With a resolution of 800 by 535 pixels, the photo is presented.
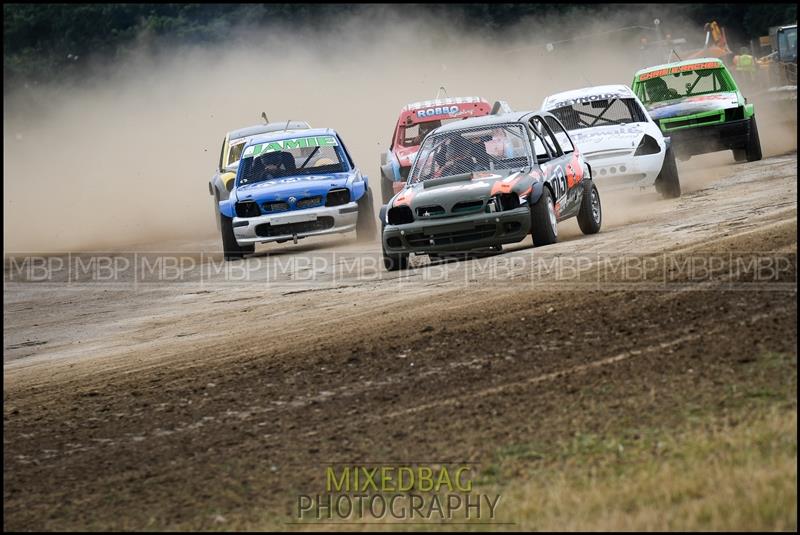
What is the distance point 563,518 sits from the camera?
535cm

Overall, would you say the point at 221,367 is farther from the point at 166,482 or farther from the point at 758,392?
the point at 758,392

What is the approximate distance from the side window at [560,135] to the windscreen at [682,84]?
20.3 ft

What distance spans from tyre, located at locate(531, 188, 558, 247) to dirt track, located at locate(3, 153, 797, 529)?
0.25 metres

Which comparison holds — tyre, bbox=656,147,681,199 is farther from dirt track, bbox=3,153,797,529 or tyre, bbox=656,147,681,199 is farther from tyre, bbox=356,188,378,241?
tyre, bbox=356,188,378,241

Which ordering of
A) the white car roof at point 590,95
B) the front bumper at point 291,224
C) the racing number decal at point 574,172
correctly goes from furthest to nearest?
1. the white car roof at point 590,95
2. the front bumper at point 291,224
3. the racing number decal at point 574,172

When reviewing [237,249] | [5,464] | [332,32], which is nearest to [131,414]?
[5,464]

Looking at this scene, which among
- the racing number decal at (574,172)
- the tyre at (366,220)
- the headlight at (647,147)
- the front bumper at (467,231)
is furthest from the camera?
the tyre at (366,220)

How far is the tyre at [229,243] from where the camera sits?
634 inches

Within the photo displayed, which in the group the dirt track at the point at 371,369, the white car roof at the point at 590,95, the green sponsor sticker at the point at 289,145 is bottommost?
the dirt track at the point at 371,369

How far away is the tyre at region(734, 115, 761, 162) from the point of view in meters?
19.2

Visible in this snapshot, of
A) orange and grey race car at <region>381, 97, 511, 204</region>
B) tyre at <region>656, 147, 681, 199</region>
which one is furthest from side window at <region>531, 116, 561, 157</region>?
orange and grey race car at <region>381, 97, 511, 204</region>

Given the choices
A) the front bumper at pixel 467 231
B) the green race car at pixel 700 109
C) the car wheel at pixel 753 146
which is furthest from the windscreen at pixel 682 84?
the front bumper at pixel 467 231

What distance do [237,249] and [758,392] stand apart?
10472 millimetres

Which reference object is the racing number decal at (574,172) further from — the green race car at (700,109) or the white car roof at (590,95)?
the green race car at (700,109)
